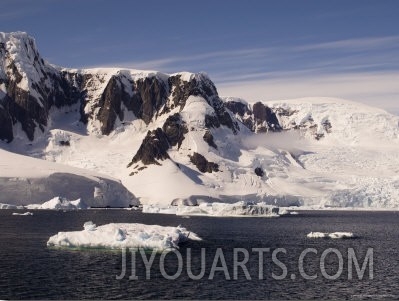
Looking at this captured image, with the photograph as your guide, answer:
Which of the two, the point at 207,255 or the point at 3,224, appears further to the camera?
the point at 3,224

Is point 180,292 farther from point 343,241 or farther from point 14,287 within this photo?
point 343,241

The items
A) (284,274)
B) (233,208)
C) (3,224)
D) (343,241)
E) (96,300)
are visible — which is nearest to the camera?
(96,300)

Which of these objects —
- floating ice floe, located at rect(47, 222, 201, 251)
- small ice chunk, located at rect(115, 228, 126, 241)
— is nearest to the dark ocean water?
floating ice floe, located at rect(47, 222, 201, 251)

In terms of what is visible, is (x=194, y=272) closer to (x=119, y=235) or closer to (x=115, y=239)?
(x=119, y=235)

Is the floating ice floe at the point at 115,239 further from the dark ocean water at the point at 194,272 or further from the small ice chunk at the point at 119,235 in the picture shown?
the dark ocean water at the point at 194,272

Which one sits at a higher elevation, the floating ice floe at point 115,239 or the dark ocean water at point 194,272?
the floating ice floe at point 115,239

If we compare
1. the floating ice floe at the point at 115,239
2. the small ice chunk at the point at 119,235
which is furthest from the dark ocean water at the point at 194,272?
the small ice chunk at the point at 119,235

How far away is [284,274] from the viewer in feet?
259

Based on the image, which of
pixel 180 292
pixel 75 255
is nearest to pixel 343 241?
pixel 75 255

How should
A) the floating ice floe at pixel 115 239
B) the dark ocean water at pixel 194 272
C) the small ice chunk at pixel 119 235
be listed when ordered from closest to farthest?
the dark ocean water at pixel 194 272
the floating ice floe at pixel 115 239
the small ice chunk at pixel 119 235

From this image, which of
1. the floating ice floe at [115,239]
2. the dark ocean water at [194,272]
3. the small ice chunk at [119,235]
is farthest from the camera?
the small ice chunk at [119,235]

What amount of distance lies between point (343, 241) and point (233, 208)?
8187 cm

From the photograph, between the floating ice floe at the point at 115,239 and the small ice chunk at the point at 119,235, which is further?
the small ice chunk at the point at 119,235

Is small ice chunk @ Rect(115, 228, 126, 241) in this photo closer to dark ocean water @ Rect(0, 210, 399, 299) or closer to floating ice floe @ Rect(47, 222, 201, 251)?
floating ice floe @ Rect(47, 222, 201, 251)
